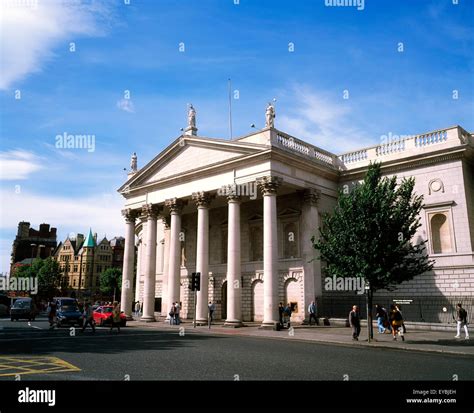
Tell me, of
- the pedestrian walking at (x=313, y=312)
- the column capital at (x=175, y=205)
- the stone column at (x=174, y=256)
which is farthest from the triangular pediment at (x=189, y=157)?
the pedestrian walking at (x=313, y=312)

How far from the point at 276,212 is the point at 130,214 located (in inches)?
620

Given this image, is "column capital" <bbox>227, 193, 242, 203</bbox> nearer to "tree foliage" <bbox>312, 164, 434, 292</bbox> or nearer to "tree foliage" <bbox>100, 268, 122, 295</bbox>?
"tree foliage" <bbox>312, 164, 434, 292</bbox>

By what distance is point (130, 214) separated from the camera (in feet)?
132

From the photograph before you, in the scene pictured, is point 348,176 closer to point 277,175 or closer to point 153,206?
point 277,175

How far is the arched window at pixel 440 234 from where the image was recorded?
92.3ft

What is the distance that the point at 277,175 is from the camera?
29.2 meters

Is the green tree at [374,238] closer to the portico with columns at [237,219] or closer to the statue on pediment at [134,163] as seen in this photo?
the portico with columns at [237,219]

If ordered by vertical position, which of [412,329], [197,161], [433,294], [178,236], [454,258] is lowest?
[412,329]

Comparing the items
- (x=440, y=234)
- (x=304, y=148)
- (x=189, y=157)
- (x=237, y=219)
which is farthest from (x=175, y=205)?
(x=440, y=234)

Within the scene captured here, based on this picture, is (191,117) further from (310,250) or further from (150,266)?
(310,250)

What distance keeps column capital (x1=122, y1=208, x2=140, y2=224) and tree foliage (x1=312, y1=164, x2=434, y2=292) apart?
23967mm

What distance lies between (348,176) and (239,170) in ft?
31.1
